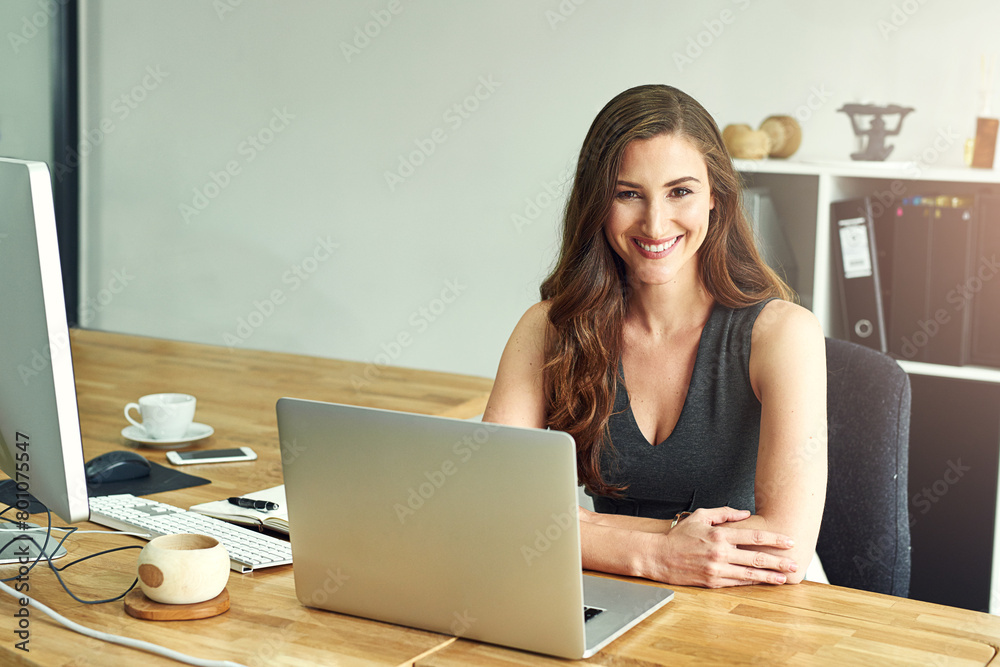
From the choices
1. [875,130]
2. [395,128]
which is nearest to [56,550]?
[875,130]

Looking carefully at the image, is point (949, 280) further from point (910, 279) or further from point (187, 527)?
point (187, 527)

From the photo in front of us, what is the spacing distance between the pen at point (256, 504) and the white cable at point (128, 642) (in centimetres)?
37

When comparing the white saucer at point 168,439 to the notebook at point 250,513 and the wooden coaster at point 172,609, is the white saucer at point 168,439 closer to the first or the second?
the notebook at point 250,513

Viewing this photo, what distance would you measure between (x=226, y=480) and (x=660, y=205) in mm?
834

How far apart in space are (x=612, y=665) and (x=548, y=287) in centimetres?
90

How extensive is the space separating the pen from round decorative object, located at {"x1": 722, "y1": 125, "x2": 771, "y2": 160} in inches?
68.6

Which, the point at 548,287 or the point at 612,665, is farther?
the point at 548,287

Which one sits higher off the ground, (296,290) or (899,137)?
(899,137)

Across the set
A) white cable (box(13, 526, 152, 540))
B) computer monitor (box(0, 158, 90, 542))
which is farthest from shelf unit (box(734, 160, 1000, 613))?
computer monitor (box(0, 158, 90, 542))

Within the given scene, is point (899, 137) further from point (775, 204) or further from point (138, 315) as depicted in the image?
point (138, 315)

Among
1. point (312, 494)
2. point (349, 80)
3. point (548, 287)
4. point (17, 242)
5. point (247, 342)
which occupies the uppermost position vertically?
point (349, 80)

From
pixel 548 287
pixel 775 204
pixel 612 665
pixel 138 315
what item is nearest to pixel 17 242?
pixel 612 665

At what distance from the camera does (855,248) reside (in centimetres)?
256

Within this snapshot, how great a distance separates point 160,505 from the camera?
147 cm
